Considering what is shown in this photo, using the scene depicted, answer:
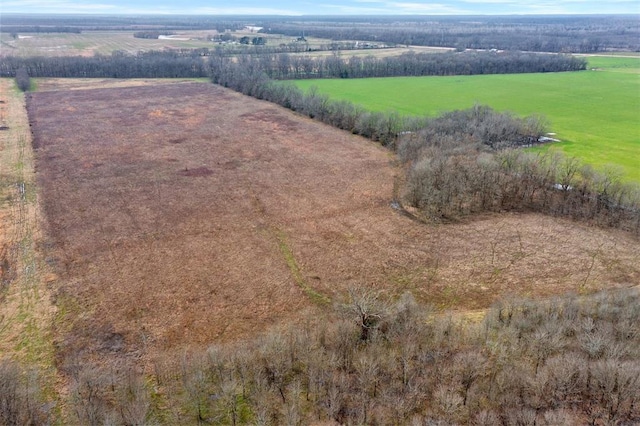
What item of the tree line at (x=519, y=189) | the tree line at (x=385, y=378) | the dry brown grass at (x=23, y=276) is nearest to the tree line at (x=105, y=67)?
the dry brown grass at (x=23, y=276)

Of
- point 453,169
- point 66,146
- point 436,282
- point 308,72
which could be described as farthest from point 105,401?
point 308,72

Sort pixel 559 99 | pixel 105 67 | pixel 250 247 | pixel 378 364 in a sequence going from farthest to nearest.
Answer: pixel 105 67
pixel 559 99
pixel 250 247
pixel 378 364

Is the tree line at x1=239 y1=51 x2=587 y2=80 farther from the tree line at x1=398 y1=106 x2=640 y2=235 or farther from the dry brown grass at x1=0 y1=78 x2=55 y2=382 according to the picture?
the dry brown grass at x1=0 y1=78 x2=55 y2=382

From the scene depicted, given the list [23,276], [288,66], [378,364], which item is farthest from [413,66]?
[378,364]

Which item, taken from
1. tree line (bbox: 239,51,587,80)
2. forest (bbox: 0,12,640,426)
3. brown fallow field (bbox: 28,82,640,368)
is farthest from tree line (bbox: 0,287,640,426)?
tree line (bbox: 239,51,587,80)

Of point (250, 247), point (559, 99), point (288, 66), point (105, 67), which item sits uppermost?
point (288, 66)

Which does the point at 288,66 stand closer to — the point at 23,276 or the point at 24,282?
the point at 23,276

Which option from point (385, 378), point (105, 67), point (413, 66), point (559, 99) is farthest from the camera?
point (413, 66)
